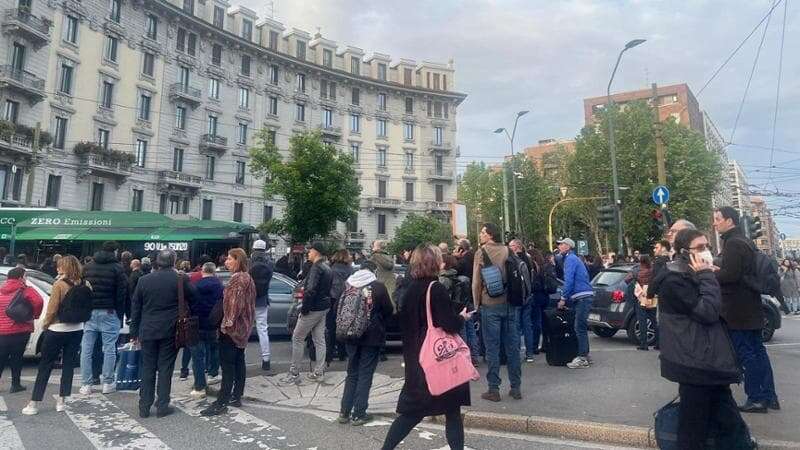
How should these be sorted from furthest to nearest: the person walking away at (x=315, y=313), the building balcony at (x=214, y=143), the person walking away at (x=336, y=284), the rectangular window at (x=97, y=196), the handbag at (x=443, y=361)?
1. the building balcony at (x=214, y=143)
2. the rectangular window at (x=97, y=196)
3. the person walking away at (x=336, y=284)
4. the person walking away at (x=315, y=313)
5. the handbag at (x=443, y=361)

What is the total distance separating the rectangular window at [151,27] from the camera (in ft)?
120

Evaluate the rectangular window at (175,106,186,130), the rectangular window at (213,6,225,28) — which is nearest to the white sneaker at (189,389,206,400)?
the rectangular window at (175,106,186,130)

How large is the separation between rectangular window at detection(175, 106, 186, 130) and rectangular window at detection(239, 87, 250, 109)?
16.4ft

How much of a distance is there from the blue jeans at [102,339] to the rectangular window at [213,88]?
3700 centimetres

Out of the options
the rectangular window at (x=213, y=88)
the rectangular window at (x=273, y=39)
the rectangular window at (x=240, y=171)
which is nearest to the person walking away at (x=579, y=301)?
the rectangular window at (x=240, y=171)

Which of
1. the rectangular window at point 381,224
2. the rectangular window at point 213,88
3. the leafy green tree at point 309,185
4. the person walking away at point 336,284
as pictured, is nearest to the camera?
the person walking away at point 336,284

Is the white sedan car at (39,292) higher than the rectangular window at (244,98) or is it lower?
lower

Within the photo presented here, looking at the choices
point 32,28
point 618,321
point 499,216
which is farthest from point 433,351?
point 499,216

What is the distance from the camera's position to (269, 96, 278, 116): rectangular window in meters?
44.5

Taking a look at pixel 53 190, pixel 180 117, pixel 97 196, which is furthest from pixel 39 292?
pixel 180 117

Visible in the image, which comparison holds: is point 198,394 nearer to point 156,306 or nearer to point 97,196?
point 156,306

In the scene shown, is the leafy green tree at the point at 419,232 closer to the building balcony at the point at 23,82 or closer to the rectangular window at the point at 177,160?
the rectangular window at the point at 177,160

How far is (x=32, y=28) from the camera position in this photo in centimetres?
2891

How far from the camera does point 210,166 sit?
40.4 metres
